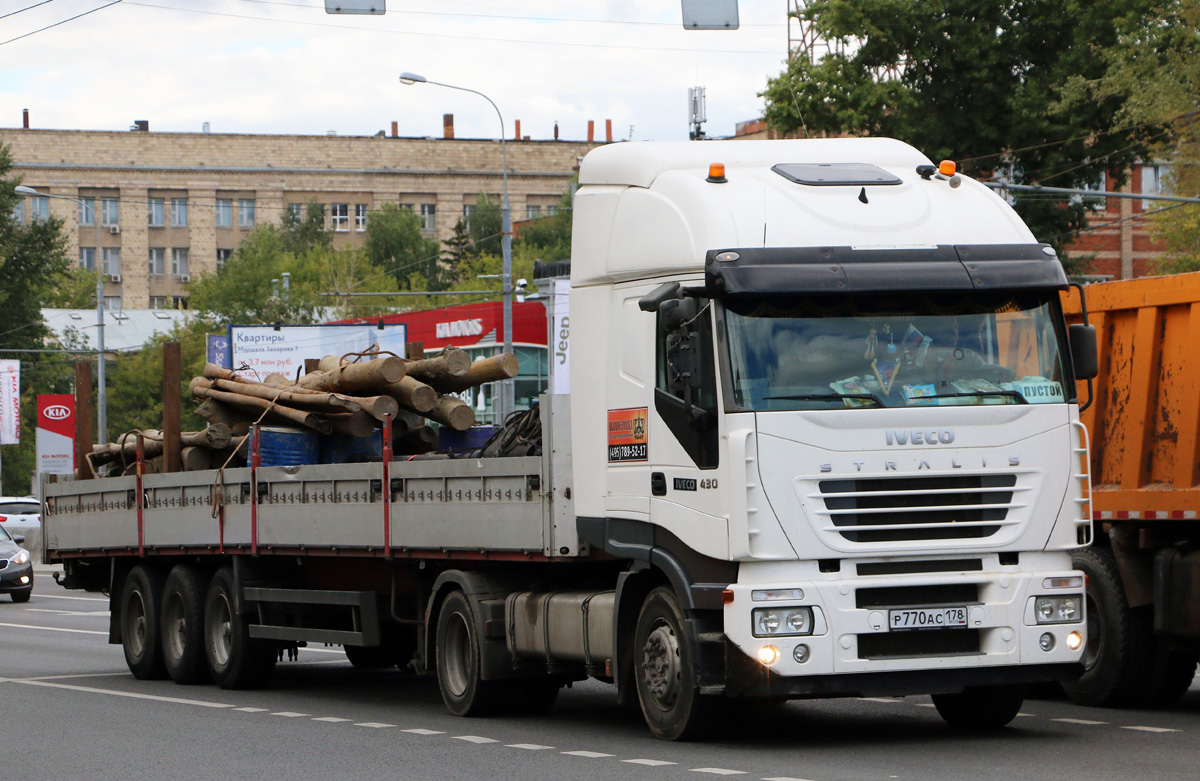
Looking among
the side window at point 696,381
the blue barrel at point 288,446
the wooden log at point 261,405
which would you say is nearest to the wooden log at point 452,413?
the wooden log at point 261,405

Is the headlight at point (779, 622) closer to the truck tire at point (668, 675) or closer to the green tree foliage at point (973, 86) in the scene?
the truck tire at point (668, 675)

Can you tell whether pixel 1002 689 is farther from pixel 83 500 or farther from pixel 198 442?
pixel 83 500

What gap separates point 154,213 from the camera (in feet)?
373

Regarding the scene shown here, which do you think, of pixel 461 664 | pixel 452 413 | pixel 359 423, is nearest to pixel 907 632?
pixel 461 664

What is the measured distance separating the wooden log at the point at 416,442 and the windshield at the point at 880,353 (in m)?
4.78

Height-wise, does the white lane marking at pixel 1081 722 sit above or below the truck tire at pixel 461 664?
below

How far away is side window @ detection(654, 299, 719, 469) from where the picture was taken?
10094 millimetres

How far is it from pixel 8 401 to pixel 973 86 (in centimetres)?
2659

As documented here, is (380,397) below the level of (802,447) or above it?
above

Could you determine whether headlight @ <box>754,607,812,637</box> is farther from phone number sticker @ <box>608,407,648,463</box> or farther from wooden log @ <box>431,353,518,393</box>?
wooden log @ <box>431,353,518,393</box>

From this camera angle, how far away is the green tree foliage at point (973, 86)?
41.2 metres

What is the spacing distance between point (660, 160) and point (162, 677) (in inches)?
325

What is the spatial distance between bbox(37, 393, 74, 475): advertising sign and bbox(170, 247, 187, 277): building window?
239 ft

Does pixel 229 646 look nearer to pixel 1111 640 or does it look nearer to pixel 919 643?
pixel 1111 640
